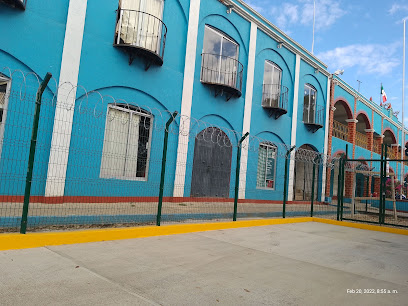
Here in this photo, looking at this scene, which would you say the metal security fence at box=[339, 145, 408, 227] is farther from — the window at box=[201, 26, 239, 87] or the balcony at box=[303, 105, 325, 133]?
the window at box=[201, 26, 239, 87]

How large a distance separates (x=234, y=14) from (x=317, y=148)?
819cm

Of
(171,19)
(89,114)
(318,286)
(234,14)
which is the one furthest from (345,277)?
(234,14)

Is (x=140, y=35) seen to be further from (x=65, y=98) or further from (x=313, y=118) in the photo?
(x=313, y=118)

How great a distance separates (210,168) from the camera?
432 inches

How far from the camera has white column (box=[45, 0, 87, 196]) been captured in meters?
7.25

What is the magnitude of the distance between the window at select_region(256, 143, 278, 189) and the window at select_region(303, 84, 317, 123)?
3165 mm

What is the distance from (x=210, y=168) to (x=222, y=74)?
3.49 metres

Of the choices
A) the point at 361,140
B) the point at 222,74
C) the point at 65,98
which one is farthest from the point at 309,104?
the point at 65,98

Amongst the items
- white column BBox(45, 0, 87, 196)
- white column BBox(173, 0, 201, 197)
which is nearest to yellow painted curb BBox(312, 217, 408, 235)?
white column BBox(173, 0, 201, 197)

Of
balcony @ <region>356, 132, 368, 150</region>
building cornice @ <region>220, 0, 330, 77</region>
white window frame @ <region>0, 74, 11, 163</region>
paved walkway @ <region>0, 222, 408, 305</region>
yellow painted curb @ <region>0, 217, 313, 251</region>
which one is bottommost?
paved walkway @ <region>0, 222, 408, 305</region>

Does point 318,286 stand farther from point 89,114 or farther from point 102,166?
point 89,114

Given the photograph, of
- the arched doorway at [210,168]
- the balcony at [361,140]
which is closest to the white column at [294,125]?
the arched doorway at [210,168]

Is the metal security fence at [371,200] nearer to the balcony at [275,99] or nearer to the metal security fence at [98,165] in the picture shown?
the metal security fence at [98,165]

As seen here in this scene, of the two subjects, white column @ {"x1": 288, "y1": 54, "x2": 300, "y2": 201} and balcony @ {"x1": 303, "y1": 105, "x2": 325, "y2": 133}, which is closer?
white column @ {"x1": 288, "y1": 54, "x2": 300, "y2": 201}
